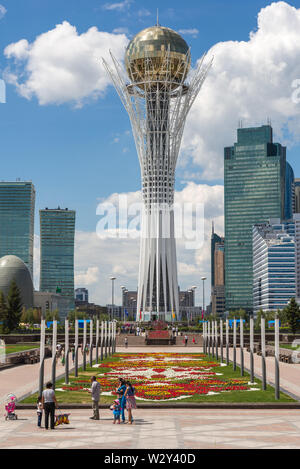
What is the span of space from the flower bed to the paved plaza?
5660 mm

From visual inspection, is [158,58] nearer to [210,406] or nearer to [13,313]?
[13,313]

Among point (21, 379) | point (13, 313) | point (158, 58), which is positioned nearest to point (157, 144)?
point (158, 58)

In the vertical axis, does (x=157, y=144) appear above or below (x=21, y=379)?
above

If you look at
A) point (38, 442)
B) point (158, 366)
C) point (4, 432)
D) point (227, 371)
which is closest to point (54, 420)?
point (4, 432)

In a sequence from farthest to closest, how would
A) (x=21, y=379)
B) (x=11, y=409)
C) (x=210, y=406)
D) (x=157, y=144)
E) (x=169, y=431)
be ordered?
(x=157, y=144)
(x=21, y=379)
(x=210, y=406)
(x=11, y=409)
(x=169, y=431)

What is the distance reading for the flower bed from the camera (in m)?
33.4

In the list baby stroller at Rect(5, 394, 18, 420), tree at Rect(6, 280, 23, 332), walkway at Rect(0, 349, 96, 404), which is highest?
tree at Rect(6, 280, 23, 332)

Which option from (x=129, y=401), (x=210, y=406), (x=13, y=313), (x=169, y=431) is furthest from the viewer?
(x=13, y=313)

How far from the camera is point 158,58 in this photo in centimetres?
14800

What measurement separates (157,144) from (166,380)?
359 feet

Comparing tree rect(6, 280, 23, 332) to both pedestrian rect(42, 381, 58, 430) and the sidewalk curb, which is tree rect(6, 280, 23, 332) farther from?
pedestrian rect(42, 381, 58, 430)

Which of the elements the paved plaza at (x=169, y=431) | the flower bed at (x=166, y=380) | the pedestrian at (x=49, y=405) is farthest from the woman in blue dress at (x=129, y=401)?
the flower bed at (x=166, y=380)

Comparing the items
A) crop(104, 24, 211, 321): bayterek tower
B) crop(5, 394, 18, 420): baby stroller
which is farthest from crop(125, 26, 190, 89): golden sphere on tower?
crop(5, 394, 18, 420): baby stroller

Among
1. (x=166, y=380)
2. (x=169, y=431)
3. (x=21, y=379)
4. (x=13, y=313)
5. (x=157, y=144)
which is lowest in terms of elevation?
(x=21, y=379)
